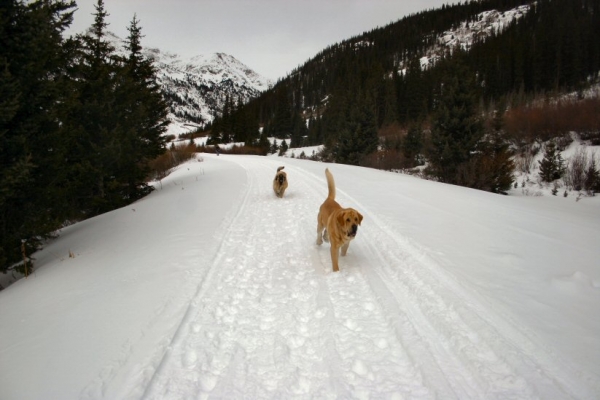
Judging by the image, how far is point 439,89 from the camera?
54.7 meters

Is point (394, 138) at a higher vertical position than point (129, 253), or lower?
higher

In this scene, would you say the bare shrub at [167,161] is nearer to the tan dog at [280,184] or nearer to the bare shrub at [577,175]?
the tan dog at [280,184]

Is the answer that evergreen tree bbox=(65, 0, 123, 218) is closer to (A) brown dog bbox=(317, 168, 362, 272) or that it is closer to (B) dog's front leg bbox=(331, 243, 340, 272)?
(A) brown dog bbox=(317, 168, 362, 272)

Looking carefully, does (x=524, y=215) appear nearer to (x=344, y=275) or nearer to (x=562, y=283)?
(x=562, y=283)

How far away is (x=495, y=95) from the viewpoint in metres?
54.2

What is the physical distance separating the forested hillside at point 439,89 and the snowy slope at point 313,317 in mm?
12514

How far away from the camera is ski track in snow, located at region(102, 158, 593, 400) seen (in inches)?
95.8

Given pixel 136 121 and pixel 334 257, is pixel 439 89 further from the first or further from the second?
pixel 334 257

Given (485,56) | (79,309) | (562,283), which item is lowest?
(79,309)

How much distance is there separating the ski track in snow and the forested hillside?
558 inches

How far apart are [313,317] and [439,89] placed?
6204 centimetres

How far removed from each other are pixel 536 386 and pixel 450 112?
19352mm

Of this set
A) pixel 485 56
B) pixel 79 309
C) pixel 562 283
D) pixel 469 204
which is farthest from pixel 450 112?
pixel 485 56

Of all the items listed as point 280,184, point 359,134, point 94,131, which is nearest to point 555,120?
point 359,134
